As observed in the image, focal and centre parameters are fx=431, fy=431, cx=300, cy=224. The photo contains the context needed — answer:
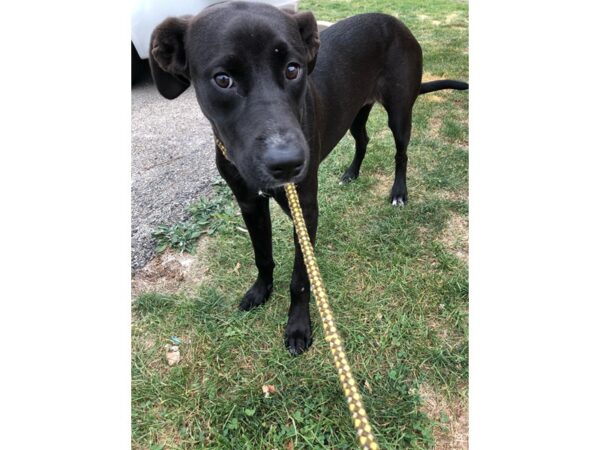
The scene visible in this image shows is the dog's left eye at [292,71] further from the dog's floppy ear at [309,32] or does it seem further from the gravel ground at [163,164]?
the gravel ground at [163,164]

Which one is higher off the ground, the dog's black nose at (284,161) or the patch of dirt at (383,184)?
the dog's black nose at (284,161)

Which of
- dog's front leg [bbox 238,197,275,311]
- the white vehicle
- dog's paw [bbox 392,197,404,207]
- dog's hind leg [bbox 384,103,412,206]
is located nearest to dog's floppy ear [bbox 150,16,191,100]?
dog's front leg [bbox 238,197,275,311]

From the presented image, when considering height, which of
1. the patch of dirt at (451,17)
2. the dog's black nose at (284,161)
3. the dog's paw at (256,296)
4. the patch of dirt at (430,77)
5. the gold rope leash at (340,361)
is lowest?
the patch of dirt at (451,17)

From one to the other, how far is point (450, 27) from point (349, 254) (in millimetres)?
7512

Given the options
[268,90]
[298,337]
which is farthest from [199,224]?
[268,90]

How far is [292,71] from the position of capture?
194 centimetres

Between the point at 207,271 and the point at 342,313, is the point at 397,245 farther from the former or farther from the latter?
the point at 207,271

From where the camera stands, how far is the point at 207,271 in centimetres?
328

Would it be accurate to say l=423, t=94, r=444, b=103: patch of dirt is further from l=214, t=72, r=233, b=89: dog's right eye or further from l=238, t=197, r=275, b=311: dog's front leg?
l=214, t=72, r=233, b=89: dog's right eye

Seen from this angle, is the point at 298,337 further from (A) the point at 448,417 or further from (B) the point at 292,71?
(B) the point at 292,71

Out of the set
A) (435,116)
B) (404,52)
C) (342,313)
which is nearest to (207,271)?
(342,313)

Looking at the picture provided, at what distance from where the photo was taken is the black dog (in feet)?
5.71

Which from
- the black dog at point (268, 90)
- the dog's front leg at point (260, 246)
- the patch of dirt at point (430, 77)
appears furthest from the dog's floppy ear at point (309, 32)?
the patch of dirt at point (430, 77)

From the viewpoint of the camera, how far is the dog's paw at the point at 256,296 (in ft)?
9.52
